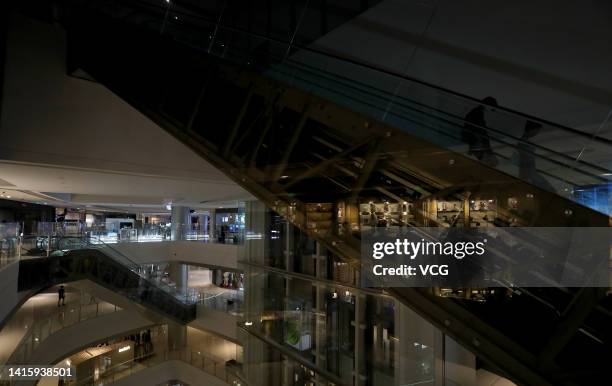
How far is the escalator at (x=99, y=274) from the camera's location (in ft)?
39.4

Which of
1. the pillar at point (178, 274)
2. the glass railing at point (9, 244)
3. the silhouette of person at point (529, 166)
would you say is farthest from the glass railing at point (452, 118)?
the pillar at point (178, 274)

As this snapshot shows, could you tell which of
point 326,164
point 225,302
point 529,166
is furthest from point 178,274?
point 529,166

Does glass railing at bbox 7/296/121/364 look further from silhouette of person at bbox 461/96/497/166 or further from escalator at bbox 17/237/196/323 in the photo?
silhouette of person at bbox 461/96/497/166

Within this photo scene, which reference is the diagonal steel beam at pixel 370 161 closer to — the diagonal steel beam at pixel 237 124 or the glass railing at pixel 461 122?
the glass railing at pixel 461 122

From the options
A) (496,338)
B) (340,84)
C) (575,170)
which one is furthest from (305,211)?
(575,170)

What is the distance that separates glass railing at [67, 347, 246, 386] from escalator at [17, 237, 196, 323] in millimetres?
2673

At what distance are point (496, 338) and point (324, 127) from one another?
9.96 feet

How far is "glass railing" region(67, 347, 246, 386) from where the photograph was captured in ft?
55.9

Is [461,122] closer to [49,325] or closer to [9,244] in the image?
[9,244]

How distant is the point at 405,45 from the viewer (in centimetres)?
729

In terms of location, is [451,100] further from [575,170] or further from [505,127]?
[575,170]

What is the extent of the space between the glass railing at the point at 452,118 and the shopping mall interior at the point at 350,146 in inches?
1.1

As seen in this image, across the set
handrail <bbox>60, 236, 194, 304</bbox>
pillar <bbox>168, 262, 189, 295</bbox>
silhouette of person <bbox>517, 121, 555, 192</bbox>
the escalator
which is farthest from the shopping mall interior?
pillar <bbox>168, 262, 189, 295</bbox>

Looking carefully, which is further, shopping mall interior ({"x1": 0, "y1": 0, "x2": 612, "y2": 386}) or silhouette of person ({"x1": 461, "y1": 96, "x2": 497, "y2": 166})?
silhouette of person ({"x1": 461, "y1": 96, "x2": 497, "y2": 166})
